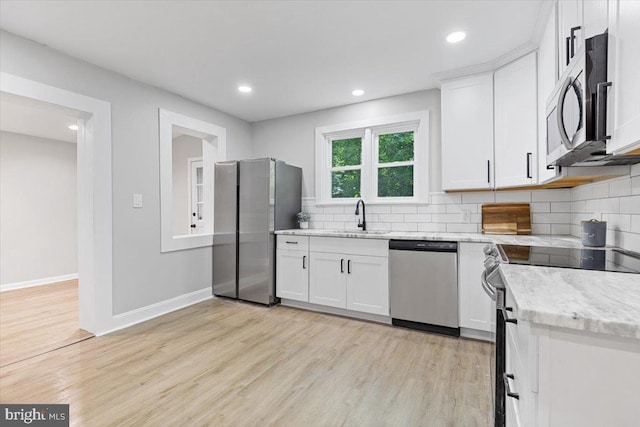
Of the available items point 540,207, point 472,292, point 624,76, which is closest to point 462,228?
point 540,207

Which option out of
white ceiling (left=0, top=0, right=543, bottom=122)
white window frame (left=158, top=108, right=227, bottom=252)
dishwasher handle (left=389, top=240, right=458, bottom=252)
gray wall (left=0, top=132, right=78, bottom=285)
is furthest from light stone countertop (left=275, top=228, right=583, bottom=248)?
gray wall (left=0, top=132, right=78, bottom=285)

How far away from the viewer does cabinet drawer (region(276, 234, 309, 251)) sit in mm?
3462

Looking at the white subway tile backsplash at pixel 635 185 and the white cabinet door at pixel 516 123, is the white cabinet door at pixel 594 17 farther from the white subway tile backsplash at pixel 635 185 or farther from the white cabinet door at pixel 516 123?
the white cabinet door at pixel 516 123

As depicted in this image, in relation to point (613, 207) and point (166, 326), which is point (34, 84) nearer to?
point (166, 326)

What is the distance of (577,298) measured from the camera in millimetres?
786

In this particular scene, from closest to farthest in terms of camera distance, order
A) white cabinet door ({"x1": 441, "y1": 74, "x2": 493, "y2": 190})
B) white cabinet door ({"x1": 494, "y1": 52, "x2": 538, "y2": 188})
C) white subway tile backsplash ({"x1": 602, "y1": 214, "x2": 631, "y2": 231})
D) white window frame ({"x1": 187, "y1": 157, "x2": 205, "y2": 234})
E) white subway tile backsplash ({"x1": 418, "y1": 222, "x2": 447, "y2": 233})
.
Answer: white subway tile backsplash ({"x1": 602, "y1": 214, "x2": 631, "y2": 231}) < white cabinet door ({"x1": 494, "y1": 52, "x2": 538, "y2": 188}) < white cabinet door ({"x1": 441, "y1": 74, "x2": 493, "y2": 190}) < white subway tile backsplash ({"x1": 418, "y1": 222, "x2": 447, "y2": 233}) < white window frame ({"x1": 187, "y1": 157, "x2": 205, "y2": 234})

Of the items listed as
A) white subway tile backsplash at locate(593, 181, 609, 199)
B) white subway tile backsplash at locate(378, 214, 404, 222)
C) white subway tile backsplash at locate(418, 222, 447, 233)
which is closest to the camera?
white subway tile backsplash at locate(593, 181, 609, 199)

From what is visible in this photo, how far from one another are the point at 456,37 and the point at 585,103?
158cm

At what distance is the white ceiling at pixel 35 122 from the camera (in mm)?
3773

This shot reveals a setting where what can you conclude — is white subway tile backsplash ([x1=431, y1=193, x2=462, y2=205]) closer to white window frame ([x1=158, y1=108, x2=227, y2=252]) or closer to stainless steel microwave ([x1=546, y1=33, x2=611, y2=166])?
stainless steel microwave ([x1=546, y1=33, x2=611, y2=166])

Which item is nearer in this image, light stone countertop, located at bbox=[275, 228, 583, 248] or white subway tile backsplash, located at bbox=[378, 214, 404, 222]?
light stone countertop, located at bbox=[275, 228, 583, 248]

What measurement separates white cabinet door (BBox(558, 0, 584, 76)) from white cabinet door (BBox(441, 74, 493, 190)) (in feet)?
3.38

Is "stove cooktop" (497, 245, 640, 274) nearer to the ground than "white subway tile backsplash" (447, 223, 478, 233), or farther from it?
nearer to the ground

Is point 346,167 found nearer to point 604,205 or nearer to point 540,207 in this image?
point 540,207
